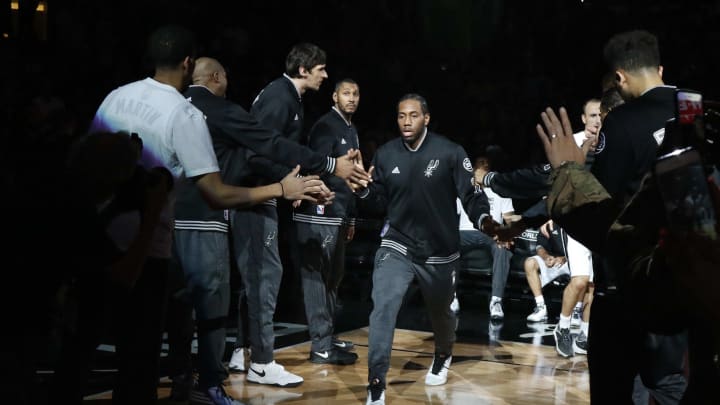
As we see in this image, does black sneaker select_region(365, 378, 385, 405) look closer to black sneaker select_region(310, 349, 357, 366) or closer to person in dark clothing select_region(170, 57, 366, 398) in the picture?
person in dark clothing select_region(170, 57, 366, 398)

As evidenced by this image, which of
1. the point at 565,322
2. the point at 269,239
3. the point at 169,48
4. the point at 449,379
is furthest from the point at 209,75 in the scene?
the point at 565,322

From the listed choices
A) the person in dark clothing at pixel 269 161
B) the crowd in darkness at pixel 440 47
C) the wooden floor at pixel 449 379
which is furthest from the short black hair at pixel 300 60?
the crowd in darkness at pixel 440 47

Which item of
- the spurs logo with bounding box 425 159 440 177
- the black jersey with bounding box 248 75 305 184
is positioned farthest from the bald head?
the spurs logo with bounding box 425 159 440 177

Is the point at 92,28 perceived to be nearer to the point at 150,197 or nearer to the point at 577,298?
the point at 577,298

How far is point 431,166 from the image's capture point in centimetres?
614

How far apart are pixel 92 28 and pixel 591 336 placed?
339 inches

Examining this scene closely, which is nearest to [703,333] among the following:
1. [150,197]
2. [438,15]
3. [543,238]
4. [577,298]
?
[150,197]

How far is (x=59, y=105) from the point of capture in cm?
736

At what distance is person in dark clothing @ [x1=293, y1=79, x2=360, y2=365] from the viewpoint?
6992mm

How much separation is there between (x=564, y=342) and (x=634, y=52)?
4.34m

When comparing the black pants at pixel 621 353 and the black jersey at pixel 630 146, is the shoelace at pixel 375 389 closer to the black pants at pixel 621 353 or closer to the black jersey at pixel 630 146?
the black pants at pixel 621 353

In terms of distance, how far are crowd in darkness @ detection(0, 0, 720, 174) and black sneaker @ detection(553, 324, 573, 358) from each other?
4.11 m

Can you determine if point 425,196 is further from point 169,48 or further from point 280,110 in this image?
point 169,48

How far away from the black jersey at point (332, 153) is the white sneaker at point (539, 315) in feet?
9.81
